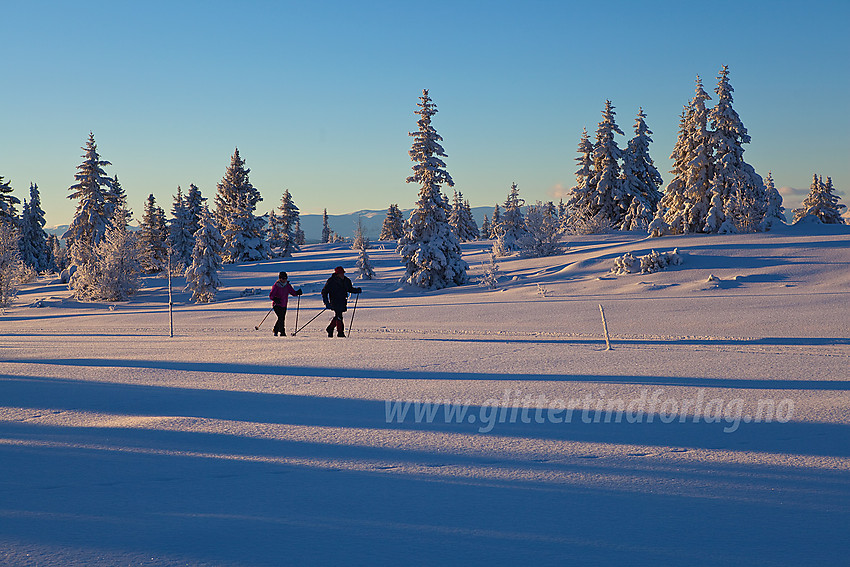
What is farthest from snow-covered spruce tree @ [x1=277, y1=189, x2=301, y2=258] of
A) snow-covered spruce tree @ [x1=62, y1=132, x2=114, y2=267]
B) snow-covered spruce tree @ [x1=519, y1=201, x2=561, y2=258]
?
snow-covered spruce tree @ [x1=519, y1=201, x2=561, y2=258]

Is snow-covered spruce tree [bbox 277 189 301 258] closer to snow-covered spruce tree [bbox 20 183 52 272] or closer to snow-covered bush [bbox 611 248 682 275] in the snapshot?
snow-covered spruce tree [bbox 20 183 52 272]

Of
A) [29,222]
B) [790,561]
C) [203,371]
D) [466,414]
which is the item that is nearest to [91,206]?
[29,222]

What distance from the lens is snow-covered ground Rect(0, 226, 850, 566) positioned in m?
3.81

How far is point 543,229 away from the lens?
37.3 metres

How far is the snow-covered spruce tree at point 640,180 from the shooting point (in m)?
52.1

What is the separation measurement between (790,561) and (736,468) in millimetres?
1588

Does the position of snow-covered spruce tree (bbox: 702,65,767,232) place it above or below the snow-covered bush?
above

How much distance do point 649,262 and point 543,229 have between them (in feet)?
40.9

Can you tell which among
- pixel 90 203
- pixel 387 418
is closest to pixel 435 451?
pixel 387 418

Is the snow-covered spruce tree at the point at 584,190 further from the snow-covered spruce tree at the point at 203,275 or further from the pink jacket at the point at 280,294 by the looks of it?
the pink jacket at the point at 280,294

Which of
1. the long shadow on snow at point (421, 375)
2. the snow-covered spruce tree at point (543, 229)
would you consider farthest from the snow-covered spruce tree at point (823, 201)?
the long shadow on snow at point (421, 375)

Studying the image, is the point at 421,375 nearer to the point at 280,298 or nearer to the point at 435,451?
the point at 435,451

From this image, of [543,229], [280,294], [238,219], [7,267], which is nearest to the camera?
[280,294]

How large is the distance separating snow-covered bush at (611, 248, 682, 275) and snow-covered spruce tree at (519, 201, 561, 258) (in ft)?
37.9
